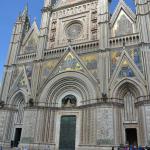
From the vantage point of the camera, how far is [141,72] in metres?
16.1

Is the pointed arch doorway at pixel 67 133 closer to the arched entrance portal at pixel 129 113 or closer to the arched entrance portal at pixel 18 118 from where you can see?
the arched entrance portal at pixel 129 113

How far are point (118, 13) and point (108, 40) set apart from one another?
11.6ft

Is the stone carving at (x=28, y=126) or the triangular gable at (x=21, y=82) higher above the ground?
the triangular gable at (x=21, y=82)

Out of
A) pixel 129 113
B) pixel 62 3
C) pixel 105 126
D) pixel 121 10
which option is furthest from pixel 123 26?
pixel 105 126

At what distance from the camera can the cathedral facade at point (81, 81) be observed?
1582cm

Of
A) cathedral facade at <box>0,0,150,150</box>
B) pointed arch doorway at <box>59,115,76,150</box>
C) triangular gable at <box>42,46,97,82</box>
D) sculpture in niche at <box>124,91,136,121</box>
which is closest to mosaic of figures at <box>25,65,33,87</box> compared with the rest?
cathedral facade at <box>0,0,150,150</box>

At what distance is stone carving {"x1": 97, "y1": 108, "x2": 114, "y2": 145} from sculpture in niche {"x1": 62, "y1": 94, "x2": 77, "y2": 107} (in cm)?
345

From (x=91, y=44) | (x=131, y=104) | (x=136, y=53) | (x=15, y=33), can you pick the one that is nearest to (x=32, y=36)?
(x=15, y=33)

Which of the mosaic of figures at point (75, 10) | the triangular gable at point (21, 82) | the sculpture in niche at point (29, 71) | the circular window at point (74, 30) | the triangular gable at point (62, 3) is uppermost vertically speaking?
the triangular gable at point (62, 3)

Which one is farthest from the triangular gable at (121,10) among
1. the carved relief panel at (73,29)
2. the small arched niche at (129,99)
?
the small arched niche at (129,99)

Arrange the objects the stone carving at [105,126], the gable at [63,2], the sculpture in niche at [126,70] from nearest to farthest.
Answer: the stone carving at [105,126], the sculpture in niche at [126,70], the gable at [63,2]

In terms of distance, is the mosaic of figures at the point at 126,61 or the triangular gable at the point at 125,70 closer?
the triangular gable at the point at 125,70

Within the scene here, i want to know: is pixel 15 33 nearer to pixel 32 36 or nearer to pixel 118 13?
pixel 32 36

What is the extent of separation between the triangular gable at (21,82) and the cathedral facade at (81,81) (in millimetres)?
110
